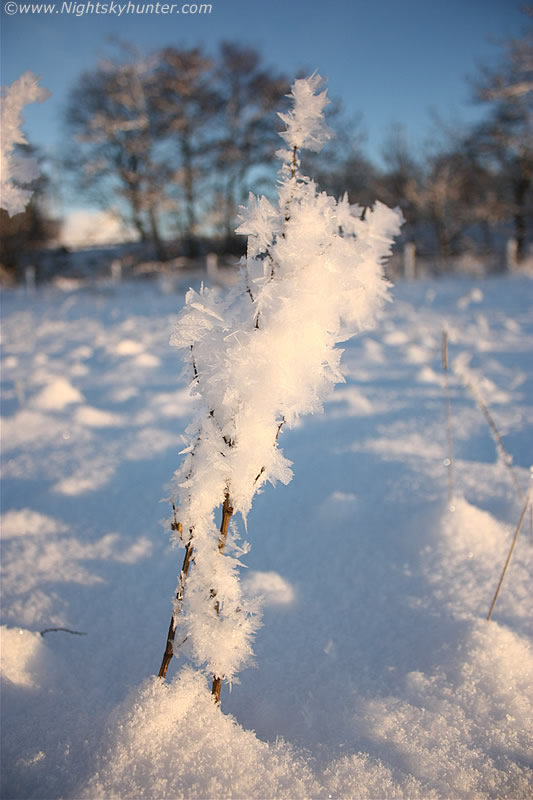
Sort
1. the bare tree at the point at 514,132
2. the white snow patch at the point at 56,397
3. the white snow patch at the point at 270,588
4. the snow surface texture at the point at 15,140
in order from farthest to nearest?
the bare tree at the point at 514,132 → the white snow patch at the point at 56,397 → the white snow patch at the point at 270,588 → the snow surface texture at the point at 15,140

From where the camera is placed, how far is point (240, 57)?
15.2 metres

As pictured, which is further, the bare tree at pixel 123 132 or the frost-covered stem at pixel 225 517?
the bare tree at pixel 123 132

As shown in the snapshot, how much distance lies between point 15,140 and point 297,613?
156 centimetres

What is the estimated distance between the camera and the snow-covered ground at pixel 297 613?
929 mm

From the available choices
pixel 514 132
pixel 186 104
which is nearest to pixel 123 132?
pixel 186 104

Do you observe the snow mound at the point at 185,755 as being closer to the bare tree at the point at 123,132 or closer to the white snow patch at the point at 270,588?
the white snow patch at the point at 270,588

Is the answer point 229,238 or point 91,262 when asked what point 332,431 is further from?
point 91,262

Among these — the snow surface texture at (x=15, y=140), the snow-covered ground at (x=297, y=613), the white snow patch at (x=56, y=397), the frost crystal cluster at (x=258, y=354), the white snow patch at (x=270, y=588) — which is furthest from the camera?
the white snow patch at (x=56, y=397)

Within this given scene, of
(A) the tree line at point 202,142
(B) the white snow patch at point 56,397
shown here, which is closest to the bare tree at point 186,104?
(A) the tree line at point 202,142

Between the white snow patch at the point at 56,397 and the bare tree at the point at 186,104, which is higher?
the bare tree at the point at 186,104

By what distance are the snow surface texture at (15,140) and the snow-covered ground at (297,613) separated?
106 centimetres

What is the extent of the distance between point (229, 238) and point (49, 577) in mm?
17521

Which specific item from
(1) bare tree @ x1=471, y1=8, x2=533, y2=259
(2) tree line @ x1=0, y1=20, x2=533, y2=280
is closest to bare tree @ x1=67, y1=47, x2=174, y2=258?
A: (2) tree line @ x1=0, y1=20, x2=533, y2=280

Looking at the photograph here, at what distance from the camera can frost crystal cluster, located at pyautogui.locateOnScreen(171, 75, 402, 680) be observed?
32.3 inches
